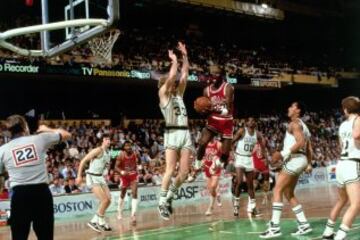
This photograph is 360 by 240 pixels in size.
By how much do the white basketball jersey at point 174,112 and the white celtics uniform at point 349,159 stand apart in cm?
293

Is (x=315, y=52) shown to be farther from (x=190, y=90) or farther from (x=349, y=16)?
(x=190, y=90)

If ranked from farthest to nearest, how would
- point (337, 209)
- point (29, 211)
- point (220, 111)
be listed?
point (220, 111), point (337, 209), point (29, 211)

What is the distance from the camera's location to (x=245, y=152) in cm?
1444

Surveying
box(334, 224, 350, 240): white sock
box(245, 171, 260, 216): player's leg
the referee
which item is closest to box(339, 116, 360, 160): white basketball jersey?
box(334, 224, 350, 240): white sock

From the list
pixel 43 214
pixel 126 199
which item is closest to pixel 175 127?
pixel 43 214

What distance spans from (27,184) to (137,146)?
17390 mm

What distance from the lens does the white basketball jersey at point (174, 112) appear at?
1021cm

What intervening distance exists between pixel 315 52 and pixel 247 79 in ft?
41.2

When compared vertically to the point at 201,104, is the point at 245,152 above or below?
below

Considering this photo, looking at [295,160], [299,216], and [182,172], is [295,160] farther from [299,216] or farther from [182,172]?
[182,172]

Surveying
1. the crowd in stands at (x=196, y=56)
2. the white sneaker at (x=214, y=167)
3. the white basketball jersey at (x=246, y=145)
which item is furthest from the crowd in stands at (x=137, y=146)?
the crowd in stands at (x=196, y=56)

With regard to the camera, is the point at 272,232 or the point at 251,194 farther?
the point at 251,194

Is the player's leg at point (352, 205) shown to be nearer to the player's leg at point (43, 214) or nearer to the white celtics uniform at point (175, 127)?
the white celtics uniform at point (175, 127)

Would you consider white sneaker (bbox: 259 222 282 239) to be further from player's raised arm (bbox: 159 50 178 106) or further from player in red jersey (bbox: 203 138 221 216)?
player in red jersey (bbox: 203 138 221 216)
